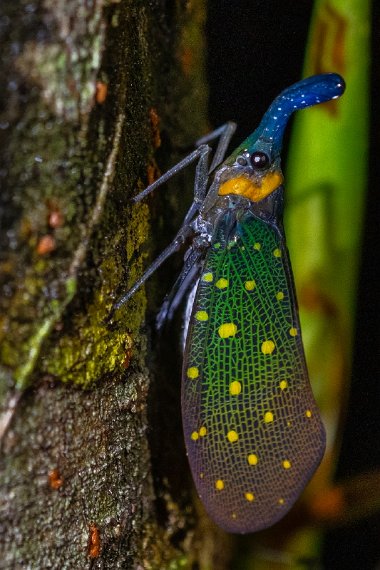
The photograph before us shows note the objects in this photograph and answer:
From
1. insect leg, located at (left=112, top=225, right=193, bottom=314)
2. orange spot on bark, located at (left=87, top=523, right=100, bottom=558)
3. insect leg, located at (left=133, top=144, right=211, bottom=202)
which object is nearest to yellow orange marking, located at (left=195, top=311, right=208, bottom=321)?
insect leg, located at (left=112, top=225, right=193, bottom=314)

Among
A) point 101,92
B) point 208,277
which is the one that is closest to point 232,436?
point 208,277

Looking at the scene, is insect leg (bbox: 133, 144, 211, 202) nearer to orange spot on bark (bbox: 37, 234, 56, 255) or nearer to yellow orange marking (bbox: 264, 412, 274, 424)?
orange spot on bark (bbox: 37, 234, 56, 255)

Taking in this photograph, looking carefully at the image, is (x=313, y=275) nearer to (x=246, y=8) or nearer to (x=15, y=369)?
(x=246, y=8)

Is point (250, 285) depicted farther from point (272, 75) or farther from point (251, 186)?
point (272, 75)


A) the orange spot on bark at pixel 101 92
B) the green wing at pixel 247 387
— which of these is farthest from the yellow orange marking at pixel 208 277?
the orange spot on bark at pixel 101 92

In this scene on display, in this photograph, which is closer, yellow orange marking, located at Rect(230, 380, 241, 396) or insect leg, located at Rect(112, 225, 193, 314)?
insect leg, located at Rect(112, 225, 193, 314)

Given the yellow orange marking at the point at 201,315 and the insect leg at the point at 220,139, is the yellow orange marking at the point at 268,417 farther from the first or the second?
the insect leg at the point at 220,139

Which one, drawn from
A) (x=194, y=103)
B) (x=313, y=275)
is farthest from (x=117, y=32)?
(x=313, y=275)
